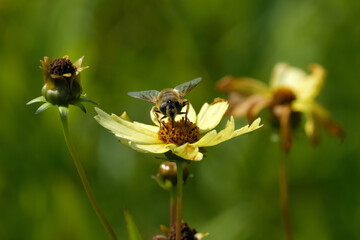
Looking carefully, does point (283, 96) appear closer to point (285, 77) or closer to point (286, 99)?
point (286, 99)

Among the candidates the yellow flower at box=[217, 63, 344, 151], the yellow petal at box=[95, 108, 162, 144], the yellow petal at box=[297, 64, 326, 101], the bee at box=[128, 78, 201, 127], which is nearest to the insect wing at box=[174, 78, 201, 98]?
the bee at box=[128, 78, 201, 127]

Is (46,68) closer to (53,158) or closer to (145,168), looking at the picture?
(53,158)

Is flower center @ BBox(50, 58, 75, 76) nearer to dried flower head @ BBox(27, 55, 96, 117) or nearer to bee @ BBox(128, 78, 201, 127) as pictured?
dried flower head @ BBox(27, 55, 96, 117)

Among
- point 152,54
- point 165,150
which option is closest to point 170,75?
point 152,54

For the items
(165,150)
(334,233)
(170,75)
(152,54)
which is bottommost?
(165,150)

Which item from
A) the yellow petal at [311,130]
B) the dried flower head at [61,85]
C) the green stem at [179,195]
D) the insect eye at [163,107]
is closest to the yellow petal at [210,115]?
the insect eye at [163,107]
